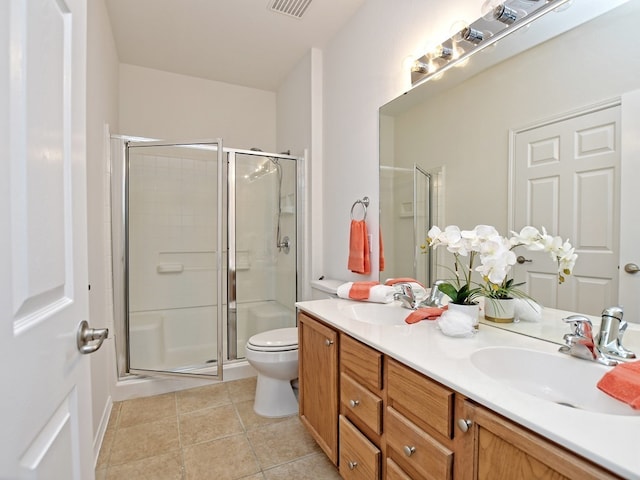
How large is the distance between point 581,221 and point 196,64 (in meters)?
3.16

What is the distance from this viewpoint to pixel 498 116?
4.30 feet

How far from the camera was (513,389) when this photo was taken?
2.48 ft

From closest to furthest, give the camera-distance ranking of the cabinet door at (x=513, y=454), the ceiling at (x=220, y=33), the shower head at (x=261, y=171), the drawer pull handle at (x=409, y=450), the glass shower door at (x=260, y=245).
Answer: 1. the cabinet door at (x=513, y=454)
2. the drawer pull handle at (x=409, y=450)
3. the ceiling at (x=220, y=33)
4. the glass shower door at (x=260, y=245)
5. the shower head at (x=261, y=171)

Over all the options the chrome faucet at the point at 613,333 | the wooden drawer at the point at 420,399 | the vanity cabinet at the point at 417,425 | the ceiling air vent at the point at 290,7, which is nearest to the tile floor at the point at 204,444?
the vanity cabinet at the point at 417,425

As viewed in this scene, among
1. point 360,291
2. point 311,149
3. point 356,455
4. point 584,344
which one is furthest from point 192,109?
point 584,344

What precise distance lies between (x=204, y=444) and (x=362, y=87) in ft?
7.87

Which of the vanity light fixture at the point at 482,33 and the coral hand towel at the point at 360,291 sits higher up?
the vanity light fixture at the point at 482,33

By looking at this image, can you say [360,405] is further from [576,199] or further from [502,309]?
[576,199]

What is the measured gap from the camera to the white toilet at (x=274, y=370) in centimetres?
197

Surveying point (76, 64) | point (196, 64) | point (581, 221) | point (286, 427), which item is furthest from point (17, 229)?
point (196, 64)

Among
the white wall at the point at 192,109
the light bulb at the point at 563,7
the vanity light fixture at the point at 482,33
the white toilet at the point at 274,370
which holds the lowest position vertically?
the white toilet at the point at 274,370

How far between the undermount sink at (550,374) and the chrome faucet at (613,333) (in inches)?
2.7

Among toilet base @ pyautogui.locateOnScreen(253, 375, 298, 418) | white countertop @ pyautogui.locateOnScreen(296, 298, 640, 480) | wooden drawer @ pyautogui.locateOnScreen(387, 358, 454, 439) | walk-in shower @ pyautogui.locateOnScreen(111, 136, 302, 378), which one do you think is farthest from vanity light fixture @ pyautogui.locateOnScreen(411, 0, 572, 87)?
toilet base @ pyautogui.locateOnScreen(253, 375, 298, 418)

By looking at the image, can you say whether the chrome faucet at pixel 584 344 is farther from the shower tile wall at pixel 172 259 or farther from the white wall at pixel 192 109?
the white wall at pixel 192 109
